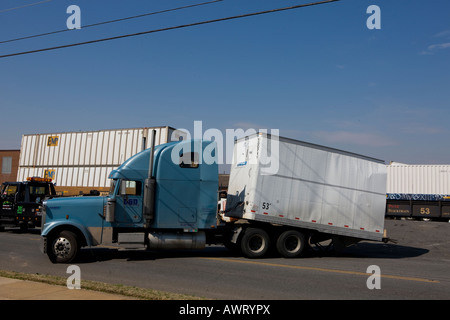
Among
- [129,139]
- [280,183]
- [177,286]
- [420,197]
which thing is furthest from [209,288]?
[420,197]

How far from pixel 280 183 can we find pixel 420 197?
22921 mm

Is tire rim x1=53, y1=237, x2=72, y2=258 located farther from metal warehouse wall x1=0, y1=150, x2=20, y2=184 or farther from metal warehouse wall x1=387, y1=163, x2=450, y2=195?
metal warehouse wall x1=387, y1=163, x2=450, y2=195

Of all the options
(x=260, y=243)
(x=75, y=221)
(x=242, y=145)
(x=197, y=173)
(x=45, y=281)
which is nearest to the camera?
(x=45, y=281)

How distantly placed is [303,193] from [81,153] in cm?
1725

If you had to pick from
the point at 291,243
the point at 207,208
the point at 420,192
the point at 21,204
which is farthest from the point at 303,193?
the point at 420,192

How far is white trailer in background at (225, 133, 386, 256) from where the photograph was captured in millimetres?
12547

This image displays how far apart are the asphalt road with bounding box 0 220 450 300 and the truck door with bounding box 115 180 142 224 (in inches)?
50.3

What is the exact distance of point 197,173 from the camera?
12.0m

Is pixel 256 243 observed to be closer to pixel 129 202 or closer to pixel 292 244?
pixel 292 244

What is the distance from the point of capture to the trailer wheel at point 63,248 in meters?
10.8

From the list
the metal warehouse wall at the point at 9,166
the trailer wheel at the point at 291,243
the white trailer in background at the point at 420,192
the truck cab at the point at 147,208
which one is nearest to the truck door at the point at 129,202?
the truck cab at the point at 147,208

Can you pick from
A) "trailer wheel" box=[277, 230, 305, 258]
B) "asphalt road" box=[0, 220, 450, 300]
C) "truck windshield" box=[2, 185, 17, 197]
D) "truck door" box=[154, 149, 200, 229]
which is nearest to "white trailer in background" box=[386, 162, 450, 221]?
"asphalt road" box=[0, 220, 450, 300]
